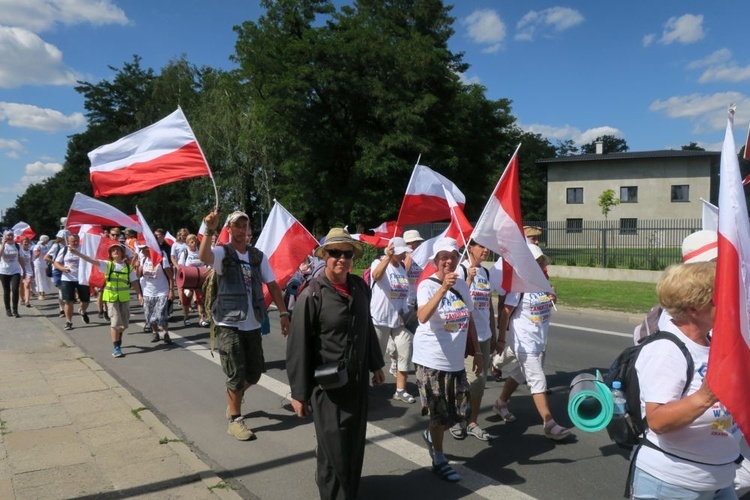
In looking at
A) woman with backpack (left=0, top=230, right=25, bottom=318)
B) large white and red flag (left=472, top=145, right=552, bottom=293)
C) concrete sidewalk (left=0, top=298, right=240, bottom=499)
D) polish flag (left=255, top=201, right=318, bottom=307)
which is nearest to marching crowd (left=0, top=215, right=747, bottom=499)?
large white and red flag (left=472, top=145, right=552, bottom=293)

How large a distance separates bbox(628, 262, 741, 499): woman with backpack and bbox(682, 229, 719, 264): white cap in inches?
39.1

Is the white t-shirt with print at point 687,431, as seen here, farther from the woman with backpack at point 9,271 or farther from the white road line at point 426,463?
the woman with backpack at point 9,271

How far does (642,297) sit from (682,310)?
13556 millimetres

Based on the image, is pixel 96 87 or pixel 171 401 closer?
pixel 171 401

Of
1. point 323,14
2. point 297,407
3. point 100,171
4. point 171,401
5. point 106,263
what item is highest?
point 323,14

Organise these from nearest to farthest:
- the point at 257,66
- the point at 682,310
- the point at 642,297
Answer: the point at 682,310
the point at 642,297
the point at 257,66

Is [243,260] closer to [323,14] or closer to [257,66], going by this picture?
[257,66]

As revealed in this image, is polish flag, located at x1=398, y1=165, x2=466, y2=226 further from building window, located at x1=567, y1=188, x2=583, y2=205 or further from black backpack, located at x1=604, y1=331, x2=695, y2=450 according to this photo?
building window, located at x1=567, y1=188, x2=583, y2=205

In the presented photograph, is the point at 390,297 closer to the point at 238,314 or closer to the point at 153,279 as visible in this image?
the point at 238,314

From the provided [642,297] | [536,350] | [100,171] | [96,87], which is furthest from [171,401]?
[96,87]

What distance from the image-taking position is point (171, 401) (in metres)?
6.22

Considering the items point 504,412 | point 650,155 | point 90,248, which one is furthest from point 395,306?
point 650,155

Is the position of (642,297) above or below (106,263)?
below

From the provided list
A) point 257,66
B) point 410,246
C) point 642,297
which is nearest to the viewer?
point 410,246
